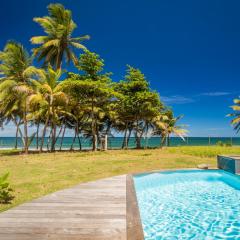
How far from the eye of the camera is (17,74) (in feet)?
64.7

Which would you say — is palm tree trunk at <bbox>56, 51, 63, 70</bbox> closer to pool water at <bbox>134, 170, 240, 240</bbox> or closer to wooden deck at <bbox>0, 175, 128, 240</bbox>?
pool water at <bbox>134, 170, 240, 240</bbox>

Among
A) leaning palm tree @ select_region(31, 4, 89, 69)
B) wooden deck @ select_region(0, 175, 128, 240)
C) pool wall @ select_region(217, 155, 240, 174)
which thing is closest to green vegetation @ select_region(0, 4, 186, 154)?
leaning palm tree @ select_region(31, 4, 89, 69)

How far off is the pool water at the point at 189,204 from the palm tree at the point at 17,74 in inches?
517

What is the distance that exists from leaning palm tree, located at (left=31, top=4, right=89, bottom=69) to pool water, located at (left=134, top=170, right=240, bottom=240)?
17203 millimetres

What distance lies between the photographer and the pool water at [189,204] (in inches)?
190

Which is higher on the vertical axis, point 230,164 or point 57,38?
point 57,38

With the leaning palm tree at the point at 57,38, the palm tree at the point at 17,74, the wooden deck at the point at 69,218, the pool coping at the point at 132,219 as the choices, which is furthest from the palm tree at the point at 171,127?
the wooden deck at the point at 69,218

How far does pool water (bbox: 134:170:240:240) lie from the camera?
190 inches

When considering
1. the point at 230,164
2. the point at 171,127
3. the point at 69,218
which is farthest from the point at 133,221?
the point at 171,127

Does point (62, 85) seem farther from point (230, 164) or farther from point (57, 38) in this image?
point (230, 164)

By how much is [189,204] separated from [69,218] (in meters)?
4.04

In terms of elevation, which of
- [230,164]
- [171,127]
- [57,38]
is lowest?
[230,164]

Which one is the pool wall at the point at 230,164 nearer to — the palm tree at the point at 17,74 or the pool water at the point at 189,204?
the pool water at the point at 189,204

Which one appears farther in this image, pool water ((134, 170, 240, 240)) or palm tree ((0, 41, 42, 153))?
palm tree ((0, 41, 42, 153))
